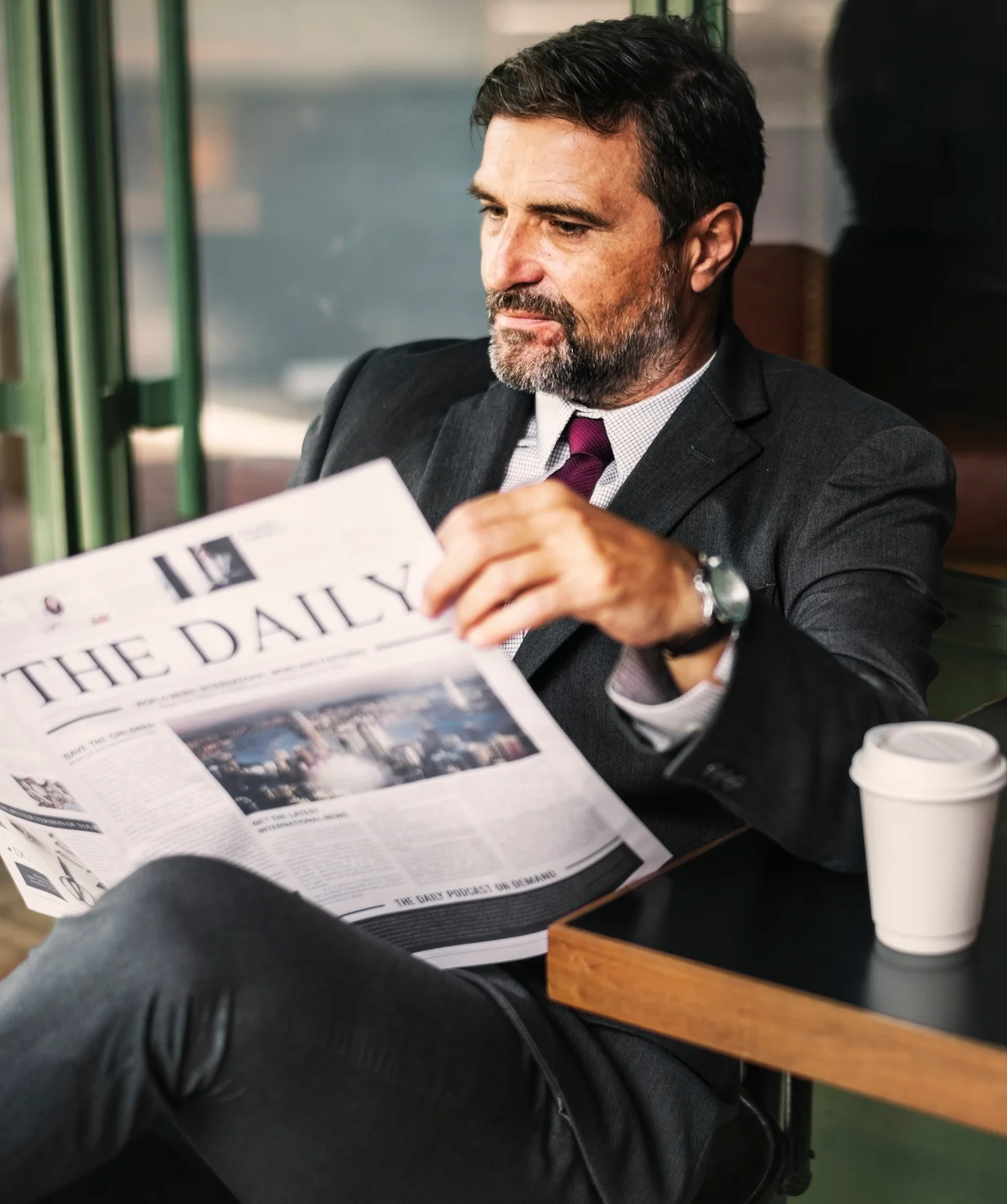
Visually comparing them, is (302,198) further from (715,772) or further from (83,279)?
(715,772)

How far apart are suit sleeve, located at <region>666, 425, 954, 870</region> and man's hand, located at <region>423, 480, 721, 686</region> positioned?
0.07 m

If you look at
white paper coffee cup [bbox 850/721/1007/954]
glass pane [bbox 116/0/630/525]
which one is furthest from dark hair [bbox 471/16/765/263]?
white paper coffee cup [bbox 850/721/1007/954]

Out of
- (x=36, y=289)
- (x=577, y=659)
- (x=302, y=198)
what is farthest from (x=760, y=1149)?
(x=36, y=289)

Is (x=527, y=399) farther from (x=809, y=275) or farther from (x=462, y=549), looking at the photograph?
(x=462, y=549)

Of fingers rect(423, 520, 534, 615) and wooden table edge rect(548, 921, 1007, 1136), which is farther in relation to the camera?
fingers rect(423, 520, 534, 615)

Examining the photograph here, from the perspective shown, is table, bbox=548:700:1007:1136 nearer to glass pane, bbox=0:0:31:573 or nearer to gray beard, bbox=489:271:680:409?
gray beard, bbox=489:271:680:409

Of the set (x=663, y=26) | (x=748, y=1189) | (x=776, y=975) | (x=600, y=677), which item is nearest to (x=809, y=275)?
(x=663, y=26)

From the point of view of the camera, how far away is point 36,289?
241 cm

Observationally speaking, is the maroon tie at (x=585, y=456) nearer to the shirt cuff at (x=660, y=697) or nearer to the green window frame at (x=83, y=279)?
the shirt cuff at (x=660, y=697)

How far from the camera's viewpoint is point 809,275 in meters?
1.93

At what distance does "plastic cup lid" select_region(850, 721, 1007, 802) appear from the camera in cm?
81

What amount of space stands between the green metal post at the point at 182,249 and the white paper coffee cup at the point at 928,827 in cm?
182

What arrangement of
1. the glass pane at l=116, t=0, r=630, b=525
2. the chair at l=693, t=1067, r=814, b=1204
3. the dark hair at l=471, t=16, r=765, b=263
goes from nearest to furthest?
the chair at l=693, t=1067, r=814, b=1204, the dark hair at l=471, t=16, r=765, b=263, the glass pane at l=116, t=0, r=630, b=525

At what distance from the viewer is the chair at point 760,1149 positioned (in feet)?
4.23
